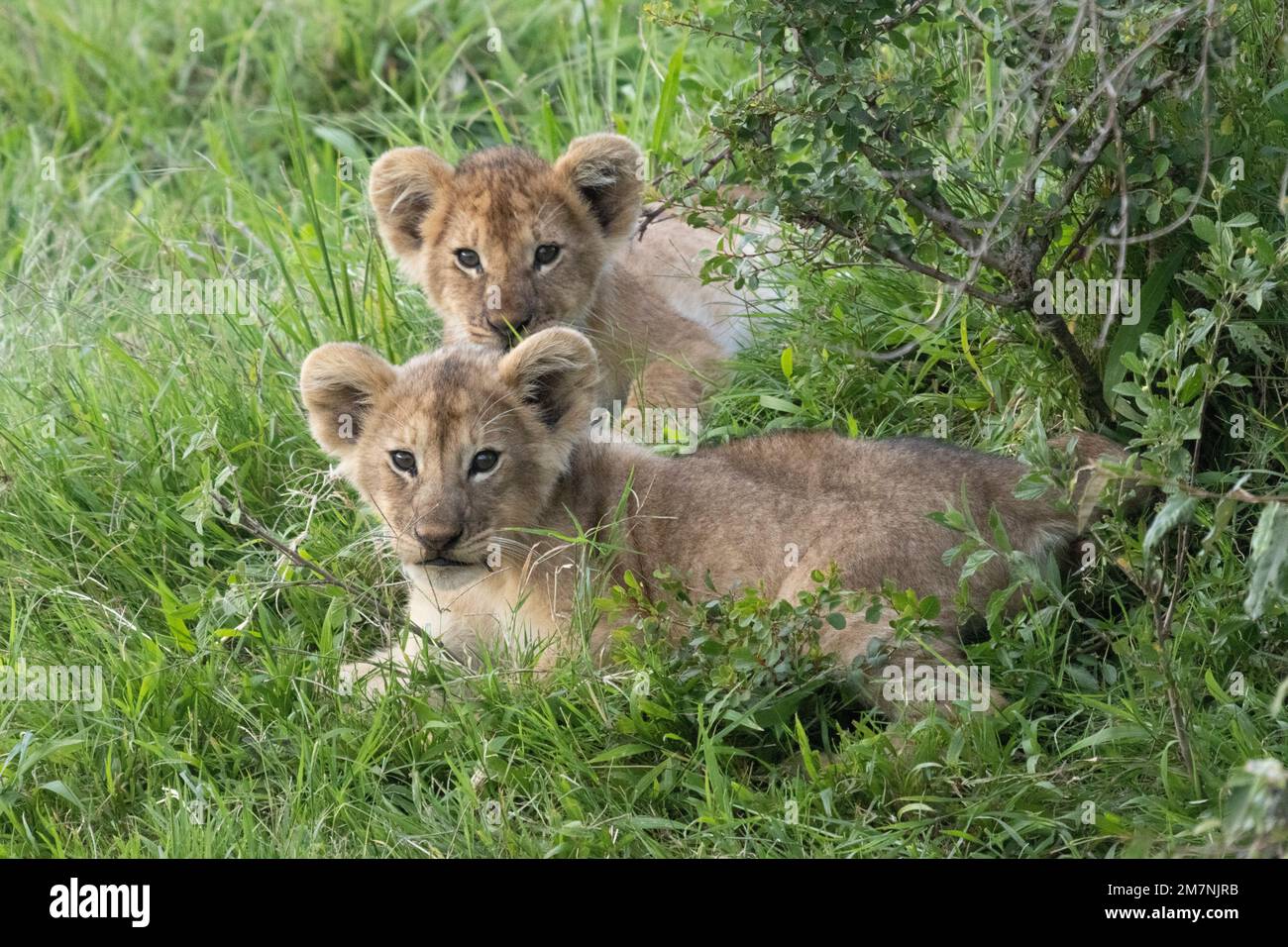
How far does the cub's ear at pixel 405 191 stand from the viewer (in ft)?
22.3

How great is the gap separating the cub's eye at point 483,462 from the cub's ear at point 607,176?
1.72 metres

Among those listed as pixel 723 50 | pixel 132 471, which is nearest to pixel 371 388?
pixel 132 471

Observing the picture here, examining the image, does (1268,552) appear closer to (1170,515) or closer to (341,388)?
(1170,515)

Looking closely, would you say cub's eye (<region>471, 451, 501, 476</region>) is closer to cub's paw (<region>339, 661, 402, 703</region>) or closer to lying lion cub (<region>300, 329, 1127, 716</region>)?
lying lion cub (<region>300, 329, 1127, 716</region>)

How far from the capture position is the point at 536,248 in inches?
266

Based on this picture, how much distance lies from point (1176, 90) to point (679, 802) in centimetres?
254

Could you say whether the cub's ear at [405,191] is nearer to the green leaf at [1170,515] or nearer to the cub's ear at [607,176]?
the cub's ear at [607,176]

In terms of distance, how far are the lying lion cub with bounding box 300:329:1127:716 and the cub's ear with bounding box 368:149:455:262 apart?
139cm

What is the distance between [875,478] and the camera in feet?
17.3

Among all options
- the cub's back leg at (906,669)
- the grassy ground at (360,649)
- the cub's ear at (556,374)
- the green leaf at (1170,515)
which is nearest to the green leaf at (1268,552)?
the green leaf at (1170,515)

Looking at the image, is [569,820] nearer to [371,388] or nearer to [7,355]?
[371,388]

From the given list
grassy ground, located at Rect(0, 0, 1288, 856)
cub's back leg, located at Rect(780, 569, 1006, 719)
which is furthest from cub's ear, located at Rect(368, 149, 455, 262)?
cub's back leg, located at Rect(780, 569, 1006, 719)

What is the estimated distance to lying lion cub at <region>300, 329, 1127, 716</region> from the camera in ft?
16.9
